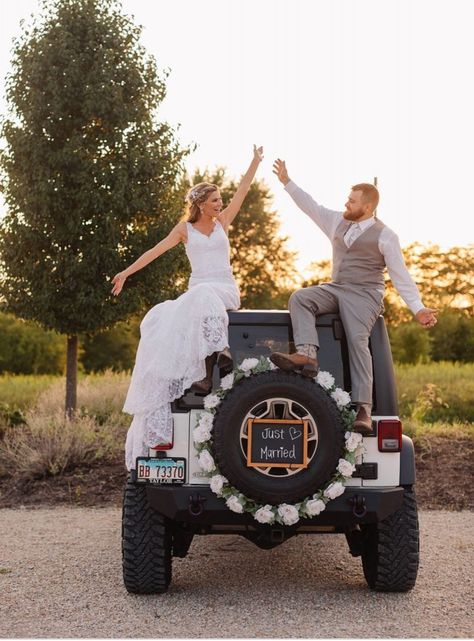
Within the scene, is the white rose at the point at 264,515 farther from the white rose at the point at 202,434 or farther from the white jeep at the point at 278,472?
the white rose at the point at 202,434

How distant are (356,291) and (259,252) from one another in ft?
87.6

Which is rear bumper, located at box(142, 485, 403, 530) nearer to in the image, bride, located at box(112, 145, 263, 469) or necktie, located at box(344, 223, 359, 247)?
bride, located at box(112, 145, 263, 469)

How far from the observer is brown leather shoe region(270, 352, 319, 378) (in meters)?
5.62

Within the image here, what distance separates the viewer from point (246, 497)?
223 inches

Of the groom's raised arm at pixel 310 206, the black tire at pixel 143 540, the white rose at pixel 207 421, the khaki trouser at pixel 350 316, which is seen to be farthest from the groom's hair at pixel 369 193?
the black tire at pixel 143 540

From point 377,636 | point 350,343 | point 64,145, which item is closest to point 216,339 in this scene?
point 350,343

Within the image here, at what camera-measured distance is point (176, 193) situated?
1448 centimetres

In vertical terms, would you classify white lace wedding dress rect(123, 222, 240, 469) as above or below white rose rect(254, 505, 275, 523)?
above

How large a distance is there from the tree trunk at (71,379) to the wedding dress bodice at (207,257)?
23.8 feet

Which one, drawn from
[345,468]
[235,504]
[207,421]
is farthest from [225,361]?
[345,468]

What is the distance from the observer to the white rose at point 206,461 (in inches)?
223

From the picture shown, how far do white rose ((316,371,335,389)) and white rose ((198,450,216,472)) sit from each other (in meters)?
0.77

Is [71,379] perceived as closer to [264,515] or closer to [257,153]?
[257,153]

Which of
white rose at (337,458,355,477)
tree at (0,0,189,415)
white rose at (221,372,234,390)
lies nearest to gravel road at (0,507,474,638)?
white rose at (337,458,355,477)
